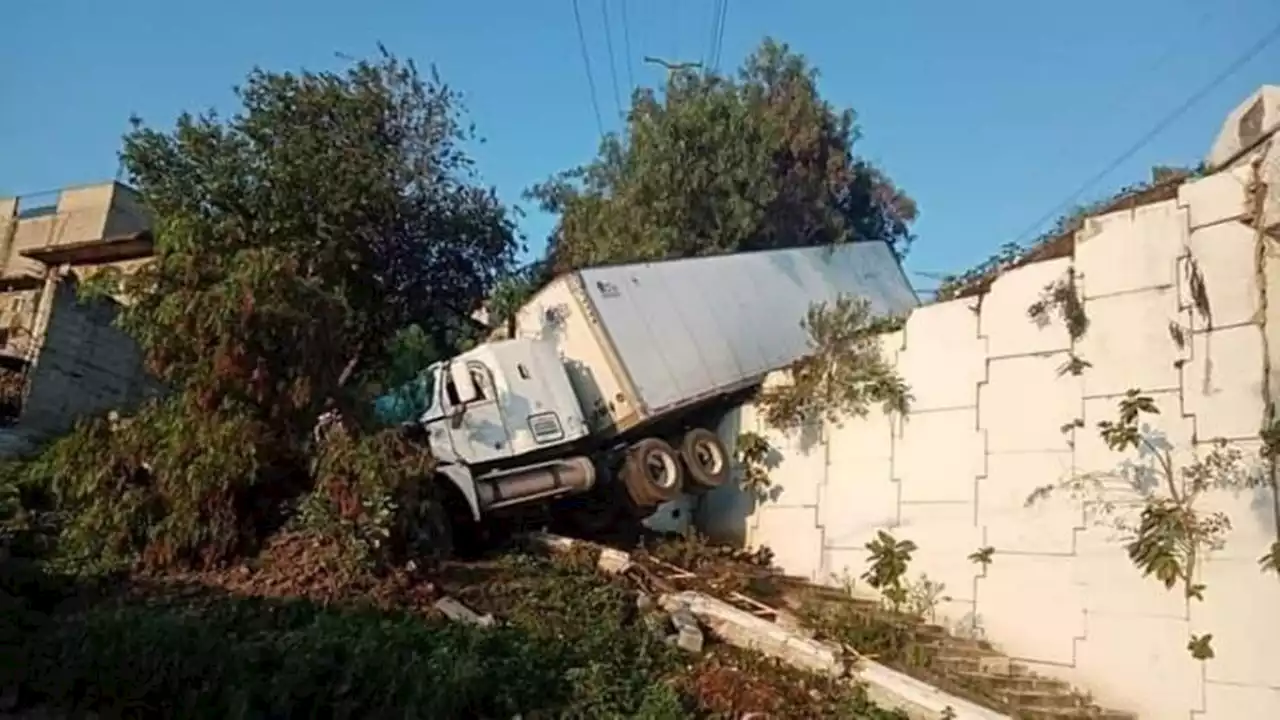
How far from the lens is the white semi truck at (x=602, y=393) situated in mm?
12445

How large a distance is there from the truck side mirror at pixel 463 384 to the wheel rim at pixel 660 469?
2.22 metres

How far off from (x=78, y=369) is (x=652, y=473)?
9.20 meters

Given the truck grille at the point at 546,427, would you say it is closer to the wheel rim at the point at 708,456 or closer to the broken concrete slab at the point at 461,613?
the wheel rim at the point at 708,456

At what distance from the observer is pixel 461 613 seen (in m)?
9.66

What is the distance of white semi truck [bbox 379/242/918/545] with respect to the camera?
40.8 feet

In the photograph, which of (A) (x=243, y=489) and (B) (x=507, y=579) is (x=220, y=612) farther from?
(B) (x=507, y=579)

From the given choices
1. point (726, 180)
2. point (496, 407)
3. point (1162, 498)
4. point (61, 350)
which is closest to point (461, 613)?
point (496, 407)

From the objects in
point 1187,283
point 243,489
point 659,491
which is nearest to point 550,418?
point 659,491

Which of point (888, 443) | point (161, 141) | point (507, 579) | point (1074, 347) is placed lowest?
point (507, 579)

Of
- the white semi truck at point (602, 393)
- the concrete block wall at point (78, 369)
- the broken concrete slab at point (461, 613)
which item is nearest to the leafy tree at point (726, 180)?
the white semi truck at point (602, 393)

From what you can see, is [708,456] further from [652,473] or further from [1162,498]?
[1162,498]

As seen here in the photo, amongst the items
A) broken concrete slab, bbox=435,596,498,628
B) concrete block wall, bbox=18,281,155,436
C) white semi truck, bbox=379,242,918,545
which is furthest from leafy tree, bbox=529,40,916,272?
broken concrete slab, bbox=435,596,498,628

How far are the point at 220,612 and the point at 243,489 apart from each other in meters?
1.94

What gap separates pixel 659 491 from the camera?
12.7 meters
